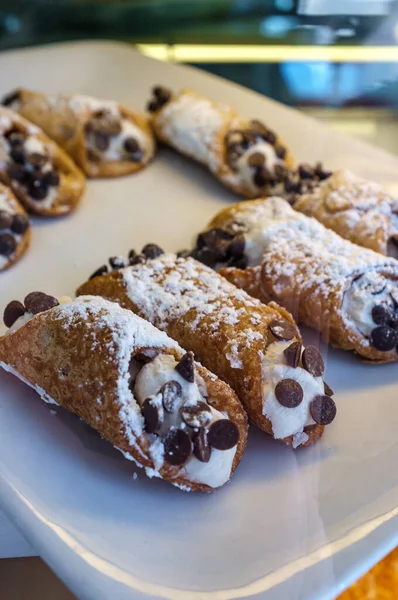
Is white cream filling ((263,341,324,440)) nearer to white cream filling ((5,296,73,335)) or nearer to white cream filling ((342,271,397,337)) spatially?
white cream filling ((342,271,397,337))

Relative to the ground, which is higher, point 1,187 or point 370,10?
point 370,10

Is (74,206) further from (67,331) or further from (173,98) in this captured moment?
(67,331)

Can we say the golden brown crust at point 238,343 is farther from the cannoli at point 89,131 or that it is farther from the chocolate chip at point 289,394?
the cannoli at point 89,131

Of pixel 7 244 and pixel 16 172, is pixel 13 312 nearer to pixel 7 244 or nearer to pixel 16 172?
pixel 7 244

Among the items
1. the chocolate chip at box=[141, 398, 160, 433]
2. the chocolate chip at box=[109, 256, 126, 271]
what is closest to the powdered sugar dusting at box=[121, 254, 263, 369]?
the chocolate chip at box=[109, 256, 126, 271]

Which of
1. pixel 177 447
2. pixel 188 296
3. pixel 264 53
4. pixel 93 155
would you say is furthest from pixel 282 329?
pixel 264 53

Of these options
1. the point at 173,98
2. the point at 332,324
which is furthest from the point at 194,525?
the point at 173,98
